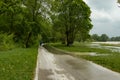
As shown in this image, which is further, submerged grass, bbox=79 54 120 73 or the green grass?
submerged grass, bbox=79 54 120 73

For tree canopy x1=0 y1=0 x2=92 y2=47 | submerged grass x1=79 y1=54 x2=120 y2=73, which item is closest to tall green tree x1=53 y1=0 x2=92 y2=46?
tree canopy x1=0 y1=0 x2=92 y2=47

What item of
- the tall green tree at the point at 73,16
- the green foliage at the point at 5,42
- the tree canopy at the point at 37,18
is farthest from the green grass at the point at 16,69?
the tall green tree at the point at 73,16

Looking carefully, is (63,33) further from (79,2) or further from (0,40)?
(0,40)

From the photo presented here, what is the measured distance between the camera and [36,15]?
2151 inches

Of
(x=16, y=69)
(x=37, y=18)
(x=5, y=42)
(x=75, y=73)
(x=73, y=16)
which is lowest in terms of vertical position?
(x=75, y=73)

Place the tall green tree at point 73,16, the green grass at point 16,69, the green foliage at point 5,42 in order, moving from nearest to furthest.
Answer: the green grass at point 16,69 < the green foliage at point 5,42 < the tall green tree at point 73,16

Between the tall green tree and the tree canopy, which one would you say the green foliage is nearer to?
the tree canopy

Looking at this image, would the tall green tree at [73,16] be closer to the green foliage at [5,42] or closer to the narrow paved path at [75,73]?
the green foliage at [5,42]

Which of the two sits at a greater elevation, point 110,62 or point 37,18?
point 37,18

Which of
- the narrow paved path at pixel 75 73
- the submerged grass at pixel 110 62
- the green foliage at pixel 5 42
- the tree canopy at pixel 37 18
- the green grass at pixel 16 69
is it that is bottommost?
the narrow paved path at pixel 75 73

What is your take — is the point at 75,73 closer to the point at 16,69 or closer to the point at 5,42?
the point at 16,69

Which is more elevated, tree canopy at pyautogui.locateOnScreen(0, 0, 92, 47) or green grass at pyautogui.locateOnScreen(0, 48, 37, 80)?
tree canopy at pyautogui.locateOnScreen(0, 0, 92, 47)

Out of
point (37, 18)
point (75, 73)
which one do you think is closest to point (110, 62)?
point (75, 73)

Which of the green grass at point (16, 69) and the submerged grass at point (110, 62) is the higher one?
the green grass at point (16, 69)
